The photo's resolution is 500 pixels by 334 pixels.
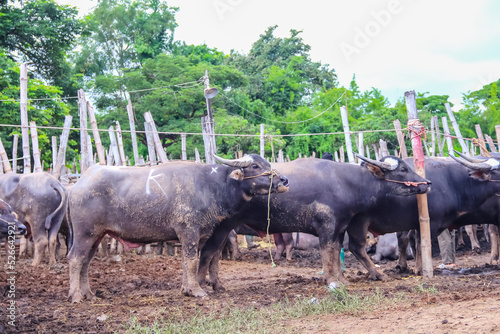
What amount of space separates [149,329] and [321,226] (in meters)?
3.79

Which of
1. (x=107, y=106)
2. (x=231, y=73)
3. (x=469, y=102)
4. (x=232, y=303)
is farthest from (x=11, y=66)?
(x=469, y=102)

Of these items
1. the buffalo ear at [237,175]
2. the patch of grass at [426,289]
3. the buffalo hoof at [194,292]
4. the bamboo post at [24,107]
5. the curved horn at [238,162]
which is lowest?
the patch of grass at [426,289]

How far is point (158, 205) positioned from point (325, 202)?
2623 mm

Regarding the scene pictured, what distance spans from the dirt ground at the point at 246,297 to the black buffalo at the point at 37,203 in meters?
0.58

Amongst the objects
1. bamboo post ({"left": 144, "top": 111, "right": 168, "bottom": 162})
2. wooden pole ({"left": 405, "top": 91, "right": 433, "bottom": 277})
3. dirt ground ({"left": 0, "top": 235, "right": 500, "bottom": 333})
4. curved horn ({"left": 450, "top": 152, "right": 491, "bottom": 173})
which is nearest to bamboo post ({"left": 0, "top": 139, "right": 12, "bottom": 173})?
dirt ground ({"left": 0, "top": 235, "right": 500, "bottom": 333})

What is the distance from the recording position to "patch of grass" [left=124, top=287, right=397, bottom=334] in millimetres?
5668

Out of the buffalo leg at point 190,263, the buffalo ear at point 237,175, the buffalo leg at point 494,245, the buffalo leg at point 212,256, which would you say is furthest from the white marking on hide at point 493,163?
the buffalo leg at point 190,263

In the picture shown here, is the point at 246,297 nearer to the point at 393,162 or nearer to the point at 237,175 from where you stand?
the point at 237,175

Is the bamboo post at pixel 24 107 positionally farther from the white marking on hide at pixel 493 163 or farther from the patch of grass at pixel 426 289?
the white marking on hide at pixel 493 163

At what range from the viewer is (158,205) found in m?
8.09

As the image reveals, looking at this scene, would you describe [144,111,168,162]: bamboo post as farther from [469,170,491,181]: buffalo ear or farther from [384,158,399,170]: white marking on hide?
[469,170,491,181]: buffalo ear

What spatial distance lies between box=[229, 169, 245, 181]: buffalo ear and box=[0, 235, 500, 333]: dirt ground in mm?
1700

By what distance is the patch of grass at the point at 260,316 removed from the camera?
18.6 ft

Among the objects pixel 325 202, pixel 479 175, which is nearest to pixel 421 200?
pixel 479 175
